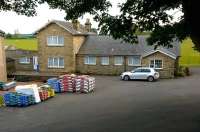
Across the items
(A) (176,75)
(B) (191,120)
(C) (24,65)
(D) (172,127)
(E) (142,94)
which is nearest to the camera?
(D) (172,127)

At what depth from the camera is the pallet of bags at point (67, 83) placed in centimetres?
3712

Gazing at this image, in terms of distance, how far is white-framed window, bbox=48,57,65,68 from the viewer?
174ft

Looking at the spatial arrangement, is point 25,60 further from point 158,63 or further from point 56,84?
point 56,84

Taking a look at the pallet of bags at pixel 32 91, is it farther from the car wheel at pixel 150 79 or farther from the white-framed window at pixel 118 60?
the white-framed window at pixel 118 60

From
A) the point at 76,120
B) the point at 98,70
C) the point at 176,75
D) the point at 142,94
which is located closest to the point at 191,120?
the point at 76,120

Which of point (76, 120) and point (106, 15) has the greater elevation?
point (106, 15)

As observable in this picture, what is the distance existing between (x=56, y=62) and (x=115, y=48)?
8.76m

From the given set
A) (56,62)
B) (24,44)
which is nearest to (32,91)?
(56,62)

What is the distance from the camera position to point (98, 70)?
51.3 meters

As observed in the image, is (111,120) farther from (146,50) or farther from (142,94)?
(146,50)

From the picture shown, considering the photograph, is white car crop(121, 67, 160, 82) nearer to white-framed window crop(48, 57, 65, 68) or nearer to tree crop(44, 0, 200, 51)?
white-framed window crop(48, 57, 65, 68)

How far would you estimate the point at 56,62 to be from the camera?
5341 centimetres

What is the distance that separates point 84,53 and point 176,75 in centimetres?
1290

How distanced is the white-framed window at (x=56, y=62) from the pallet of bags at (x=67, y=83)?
15.8 metres
